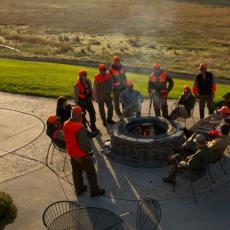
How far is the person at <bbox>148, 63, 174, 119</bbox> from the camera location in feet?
43.1

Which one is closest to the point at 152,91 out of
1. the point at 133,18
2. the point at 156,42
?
the point at 156,42

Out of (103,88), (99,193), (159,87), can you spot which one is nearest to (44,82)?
(103,88)

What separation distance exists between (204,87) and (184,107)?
Result: 0.92m

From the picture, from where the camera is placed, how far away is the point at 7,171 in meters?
10.6

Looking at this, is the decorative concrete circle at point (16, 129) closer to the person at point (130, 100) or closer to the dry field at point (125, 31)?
the person at point (130, 100)

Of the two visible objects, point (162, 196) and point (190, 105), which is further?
point (190, 105)

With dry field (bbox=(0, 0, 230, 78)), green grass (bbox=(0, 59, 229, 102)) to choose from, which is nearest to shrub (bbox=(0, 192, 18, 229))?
green grass (bbox=(0, 59, 229, 102))

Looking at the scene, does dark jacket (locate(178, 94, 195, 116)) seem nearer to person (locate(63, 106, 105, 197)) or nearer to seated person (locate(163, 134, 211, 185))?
seated person (locate(163, 134, 211, 185))

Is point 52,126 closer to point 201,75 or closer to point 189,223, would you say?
point 189,223

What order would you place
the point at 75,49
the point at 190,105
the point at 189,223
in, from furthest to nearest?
1. the point at 75,49
2. the point at 190,105
3. the point at 189,223

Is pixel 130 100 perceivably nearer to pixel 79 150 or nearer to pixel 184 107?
pixel 184 107

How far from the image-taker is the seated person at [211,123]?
36.5ft

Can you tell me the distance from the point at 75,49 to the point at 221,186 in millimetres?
28242

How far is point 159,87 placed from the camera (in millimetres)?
13227
